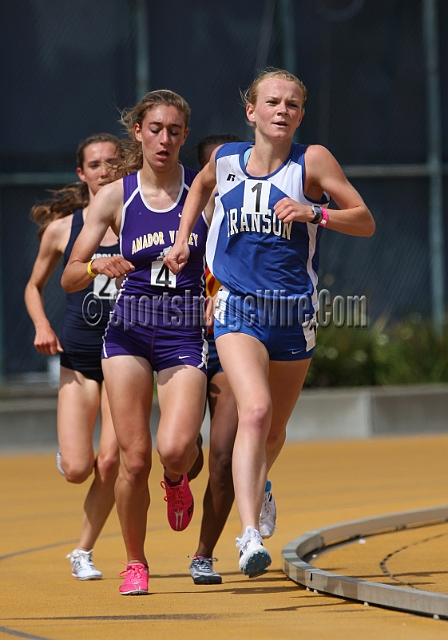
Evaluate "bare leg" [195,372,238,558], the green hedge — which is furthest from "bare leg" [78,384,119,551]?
the green hedge

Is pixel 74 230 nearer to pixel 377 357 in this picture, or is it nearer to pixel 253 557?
pixel 253 557

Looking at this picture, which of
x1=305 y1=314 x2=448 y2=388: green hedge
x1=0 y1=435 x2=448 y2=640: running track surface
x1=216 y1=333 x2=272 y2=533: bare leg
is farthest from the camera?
Answer: x1=305 y1=314 x2=448 y2=388: green hedge

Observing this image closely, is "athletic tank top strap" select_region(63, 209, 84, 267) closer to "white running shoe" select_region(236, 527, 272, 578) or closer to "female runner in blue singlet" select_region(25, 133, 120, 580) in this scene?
"female runner in blue singlet" select_region(25, 133, 120, 580)

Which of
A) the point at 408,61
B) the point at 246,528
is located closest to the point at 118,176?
the point at 246,528

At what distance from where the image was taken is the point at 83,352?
22.6 feet

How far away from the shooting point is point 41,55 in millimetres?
17922

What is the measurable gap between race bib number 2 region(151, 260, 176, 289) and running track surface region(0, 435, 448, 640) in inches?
61.9

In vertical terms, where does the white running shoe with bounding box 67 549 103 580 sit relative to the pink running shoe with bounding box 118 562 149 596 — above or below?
above

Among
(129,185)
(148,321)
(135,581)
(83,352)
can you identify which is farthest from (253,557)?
(83,352)

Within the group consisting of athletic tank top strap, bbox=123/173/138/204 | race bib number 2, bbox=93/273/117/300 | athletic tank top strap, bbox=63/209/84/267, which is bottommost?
race bib number 2, bbox=93/273/117/300

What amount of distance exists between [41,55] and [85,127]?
1.32m

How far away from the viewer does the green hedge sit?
16.0 meters

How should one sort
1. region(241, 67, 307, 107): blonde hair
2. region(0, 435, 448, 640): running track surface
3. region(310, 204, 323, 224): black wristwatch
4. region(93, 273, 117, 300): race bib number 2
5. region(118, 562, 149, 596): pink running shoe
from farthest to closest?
1. region(93, 273, 117, 300): race bib number 2
2. region(118, 562, 149, 596): pink running shoe
3. region(241, 67, 307, 107): blonde hair
4. region(310, 204, 323, 224): black wristwatch
5. region(0, 435, 448, 640): running track surface

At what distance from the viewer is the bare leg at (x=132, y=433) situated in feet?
18.6
